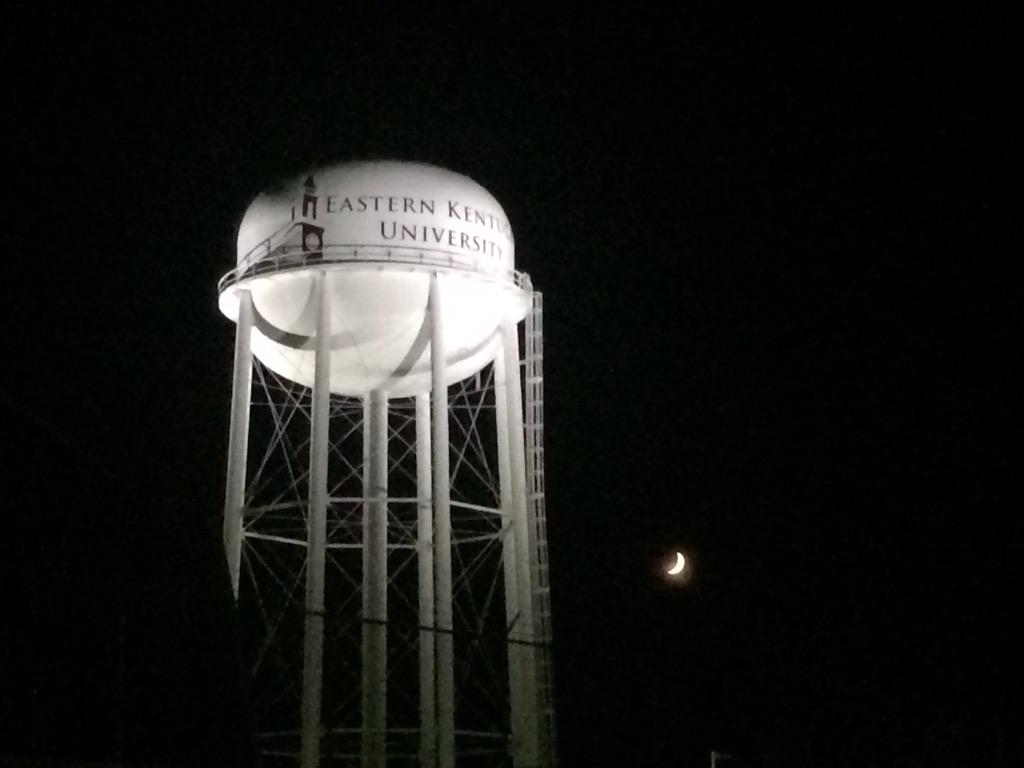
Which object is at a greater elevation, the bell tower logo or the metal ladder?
the bell tower logo

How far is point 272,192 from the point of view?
20.9 m

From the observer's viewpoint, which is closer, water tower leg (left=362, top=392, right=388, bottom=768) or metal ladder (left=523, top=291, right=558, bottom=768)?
metal ladder (left=523, top=291, right=558, bottom=768)

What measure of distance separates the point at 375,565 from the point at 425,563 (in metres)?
0.85

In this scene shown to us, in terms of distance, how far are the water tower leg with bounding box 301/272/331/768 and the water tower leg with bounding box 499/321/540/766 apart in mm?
2873

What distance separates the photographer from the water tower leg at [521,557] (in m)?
19.2

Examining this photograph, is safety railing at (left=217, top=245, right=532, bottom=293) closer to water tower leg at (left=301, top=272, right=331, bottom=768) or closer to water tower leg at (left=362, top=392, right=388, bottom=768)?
water tower leg at (left=301, top=272, right=331, bottom=768)

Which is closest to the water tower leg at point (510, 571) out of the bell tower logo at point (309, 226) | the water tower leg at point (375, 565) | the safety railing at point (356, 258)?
the safety railing at point (356, 258)

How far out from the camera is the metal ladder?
20.0 metres

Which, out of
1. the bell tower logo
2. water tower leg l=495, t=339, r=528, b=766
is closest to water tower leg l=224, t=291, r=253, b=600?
the bell tower logo

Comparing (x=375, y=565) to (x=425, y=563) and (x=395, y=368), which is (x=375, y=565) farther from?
(x=395, y=368)

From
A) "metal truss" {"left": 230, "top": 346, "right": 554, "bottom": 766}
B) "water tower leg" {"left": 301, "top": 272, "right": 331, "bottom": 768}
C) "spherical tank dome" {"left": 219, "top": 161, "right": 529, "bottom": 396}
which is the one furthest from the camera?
"metal truss" {"left": 230, "top": 346, "right": 554, "bottom": 766}

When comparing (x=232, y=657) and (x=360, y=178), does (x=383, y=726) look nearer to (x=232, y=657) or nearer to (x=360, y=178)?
(x=232, y=657)

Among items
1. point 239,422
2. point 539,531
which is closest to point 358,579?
point 539,531

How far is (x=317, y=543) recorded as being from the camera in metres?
18.7
